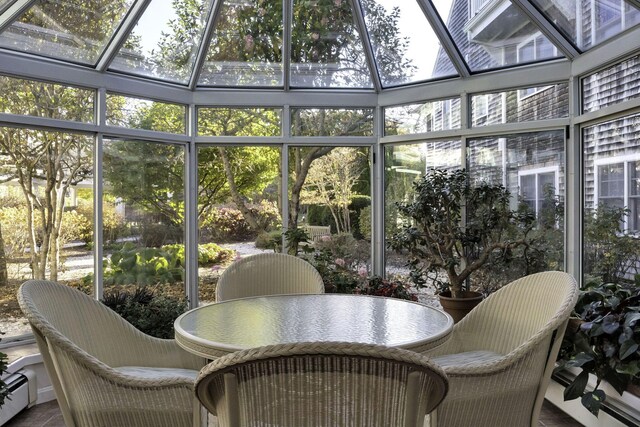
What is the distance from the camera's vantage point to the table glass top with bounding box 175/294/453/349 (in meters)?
1.98

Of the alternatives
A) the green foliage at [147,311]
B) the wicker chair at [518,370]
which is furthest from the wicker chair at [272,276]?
the wicker chair at [518,370]

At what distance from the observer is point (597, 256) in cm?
399

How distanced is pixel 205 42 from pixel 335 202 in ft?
7.03

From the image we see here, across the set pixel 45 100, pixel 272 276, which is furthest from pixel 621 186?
pixel 45 100

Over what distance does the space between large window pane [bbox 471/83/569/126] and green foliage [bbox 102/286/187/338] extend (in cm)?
341

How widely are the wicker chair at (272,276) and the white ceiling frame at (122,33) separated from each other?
7.92ft

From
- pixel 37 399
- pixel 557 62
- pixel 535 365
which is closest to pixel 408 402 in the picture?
pixel 535 365

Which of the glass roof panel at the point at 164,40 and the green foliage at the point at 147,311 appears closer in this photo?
the green foliage at the point at 147,311

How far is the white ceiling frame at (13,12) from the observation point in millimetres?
Answer: 3742

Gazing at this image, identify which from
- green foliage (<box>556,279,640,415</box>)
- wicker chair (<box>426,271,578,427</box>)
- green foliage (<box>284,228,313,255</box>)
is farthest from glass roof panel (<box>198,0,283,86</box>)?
green foliage (<box>556,279,640,415</box>)

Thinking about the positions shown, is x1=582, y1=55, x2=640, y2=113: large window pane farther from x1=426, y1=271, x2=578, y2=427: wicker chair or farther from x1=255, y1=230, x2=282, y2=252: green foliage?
x1=255, y1=230, x2=282, y2=252: green foliage

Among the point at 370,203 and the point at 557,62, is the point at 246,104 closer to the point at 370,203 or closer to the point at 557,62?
the point at 370,203

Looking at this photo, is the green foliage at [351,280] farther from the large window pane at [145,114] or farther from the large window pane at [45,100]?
the large window pane at [45,100]

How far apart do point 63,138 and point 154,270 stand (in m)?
1.55
